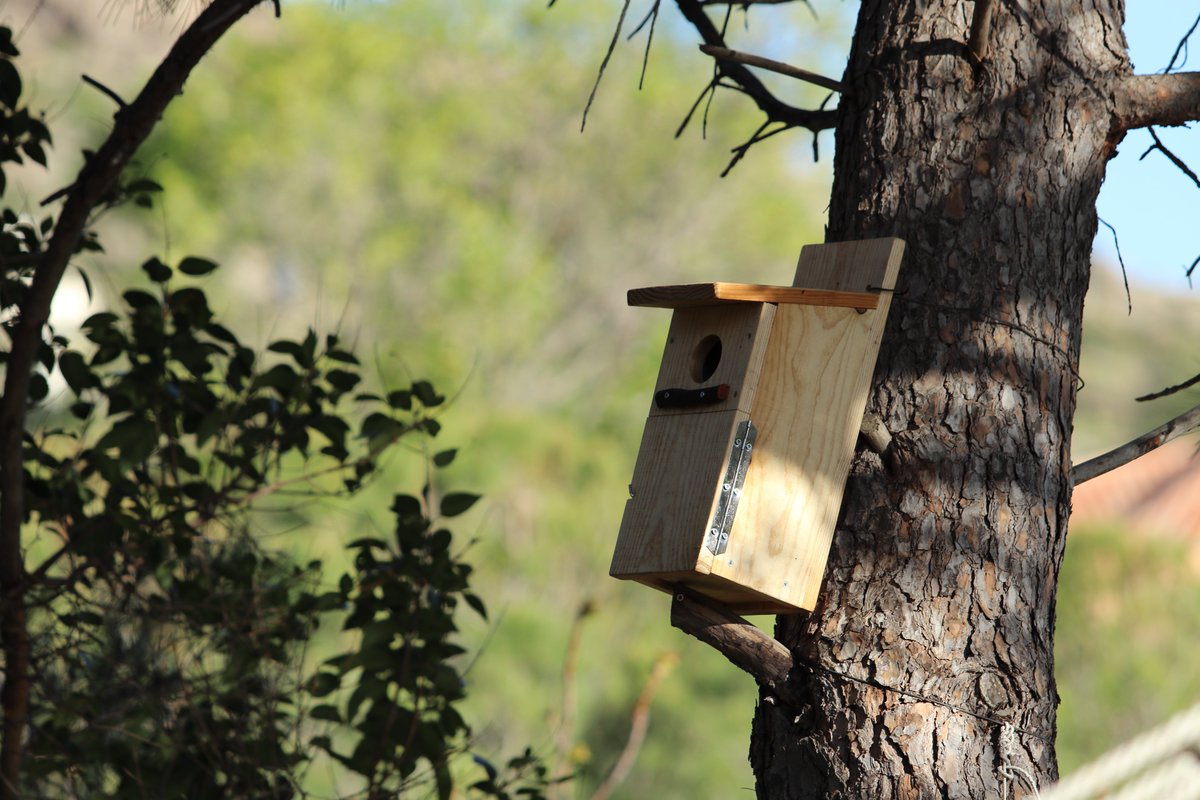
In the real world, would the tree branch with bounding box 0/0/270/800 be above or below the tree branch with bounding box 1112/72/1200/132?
below

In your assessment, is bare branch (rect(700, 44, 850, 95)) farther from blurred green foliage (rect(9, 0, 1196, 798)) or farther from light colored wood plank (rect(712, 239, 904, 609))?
blurred green foliage (rect(9, 0, 1196, 798))

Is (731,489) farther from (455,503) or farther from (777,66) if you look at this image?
(455,503)

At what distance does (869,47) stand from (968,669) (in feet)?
3.04

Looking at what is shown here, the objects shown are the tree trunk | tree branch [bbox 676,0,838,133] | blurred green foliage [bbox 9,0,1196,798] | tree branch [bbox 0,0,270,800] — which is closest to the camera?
the tree trunk

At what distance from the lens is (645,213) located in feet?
51.4

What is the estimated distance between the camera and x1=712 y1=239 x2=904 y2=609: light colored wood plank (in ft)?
5.70

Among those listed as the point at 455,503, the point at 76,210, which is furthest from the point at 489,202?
the point at 76,210

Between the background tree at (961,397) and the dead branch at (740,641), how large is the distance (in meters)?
0.01

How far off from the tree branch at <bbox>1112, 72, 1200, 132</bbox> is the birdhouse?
41 cm

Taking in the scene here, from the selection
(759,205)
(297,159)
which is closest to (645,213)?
(759,205)

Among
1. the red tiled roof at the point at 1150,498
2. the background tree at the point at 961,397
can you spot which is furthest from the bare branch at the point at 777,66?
the red tiled roof at the point at 1150,498

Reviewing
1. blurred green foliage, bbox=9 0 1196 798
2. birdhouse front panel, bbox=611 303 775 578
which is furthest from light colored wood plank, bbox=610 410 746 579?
blurred green foliage, bbox=9 0 1196 798

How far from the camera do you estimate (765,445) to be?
1.78 meters

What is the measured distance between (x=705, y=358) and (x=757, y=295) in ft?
0.54
